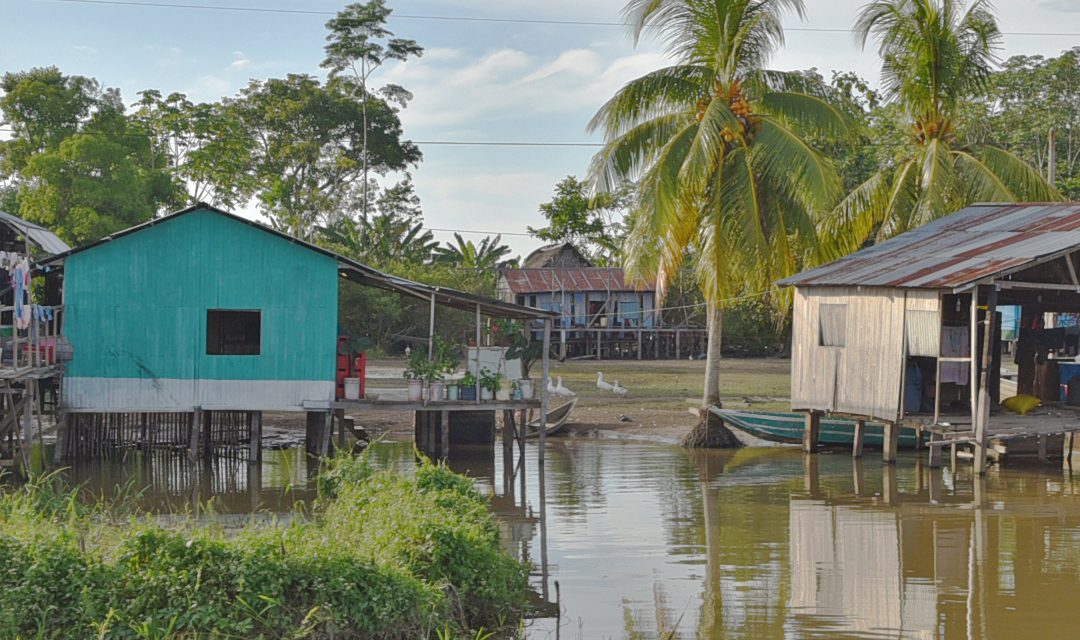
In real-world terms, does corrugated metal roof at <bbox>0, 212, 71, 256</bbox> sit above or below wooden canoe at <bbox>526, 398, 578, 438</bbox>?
above

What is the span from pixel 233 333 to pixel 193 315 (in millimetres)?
3144

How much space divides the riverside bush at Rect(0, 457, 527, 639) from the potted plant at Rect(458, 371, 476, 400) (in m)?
10.3

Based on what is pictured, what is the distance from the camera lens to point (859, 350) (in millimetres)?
20891

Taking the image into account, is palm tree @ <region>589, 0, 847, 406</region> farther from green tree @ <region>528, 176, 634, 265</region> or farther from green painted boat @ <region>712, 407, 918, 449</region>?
green tree @ <region>528, 176, 634, 265</region>

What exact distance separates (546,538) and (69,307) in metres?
9.69

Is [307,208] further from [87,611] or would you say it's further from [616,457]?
[87,611]

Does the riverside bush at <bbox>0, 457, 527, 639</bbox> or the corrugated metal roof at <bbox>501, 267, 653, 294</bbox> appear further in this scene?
the corrugated metal roof at <bbox>501, 267, 653, 294</bbox>

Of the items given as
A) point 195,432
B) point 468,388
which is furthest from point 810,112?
point 195,432

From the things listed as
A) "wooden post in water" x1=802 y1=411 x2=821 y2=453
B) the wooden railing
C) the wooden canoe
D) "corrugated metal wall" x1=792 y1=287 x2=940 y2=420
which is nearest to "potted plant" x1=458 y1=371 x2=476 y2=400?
the wooden canoe

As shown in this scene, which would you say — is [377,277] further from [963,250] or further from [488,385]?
[963,250]

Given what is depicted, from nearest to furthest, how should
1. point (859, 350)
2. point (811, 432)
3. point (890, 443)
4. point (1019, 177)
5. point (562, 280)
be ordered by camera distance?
point (859, 350)
point (890, 443)
point (811, 432)
point (1019, 177)
point (562, 280)

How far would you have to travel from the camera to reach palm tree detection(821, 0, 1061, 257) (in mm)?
23609

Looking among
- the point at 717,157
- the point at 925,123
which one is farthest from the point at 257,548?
the point at 925,123

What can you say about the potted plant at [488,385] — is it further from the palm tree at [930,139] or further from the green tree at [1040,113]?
the green tree at [1040,113]
